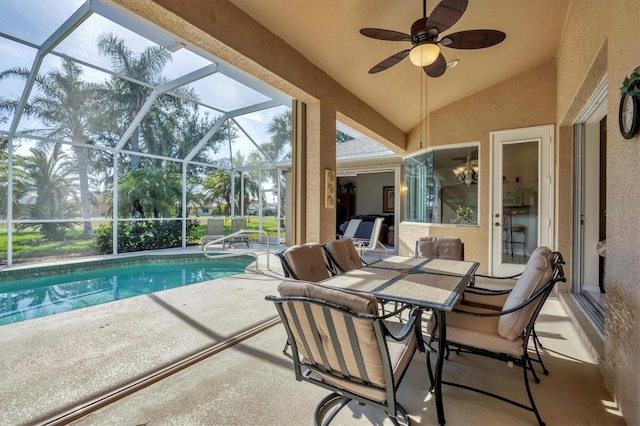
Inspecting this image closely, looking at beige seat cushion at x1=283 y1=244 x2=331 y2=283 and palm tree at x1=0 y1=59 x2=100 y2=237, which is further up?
palm tree at x1=0 y1=59 x2=100 y2=237

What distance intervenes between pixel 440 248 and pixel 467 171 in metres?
2.56

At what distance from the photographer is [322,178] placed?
4242mm

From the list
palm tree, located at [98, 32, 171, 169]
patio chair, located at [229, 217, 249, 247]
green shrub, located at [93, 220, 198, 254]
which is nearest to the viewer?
palm tree, located at [98, 32, 171, 169]

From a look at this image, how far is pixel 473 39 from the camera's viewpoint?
8.54 feet

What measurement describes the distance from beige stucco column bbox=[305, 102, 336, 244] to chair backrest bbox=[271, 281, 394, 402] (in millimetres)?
2700

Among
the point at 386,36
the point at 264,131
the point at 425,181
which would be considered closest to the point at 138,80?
the point at 264,131

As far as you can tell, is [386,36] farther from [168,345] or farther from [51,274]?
[51,274]

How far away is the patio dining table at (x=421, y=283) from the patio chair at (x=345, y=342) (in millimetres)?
237

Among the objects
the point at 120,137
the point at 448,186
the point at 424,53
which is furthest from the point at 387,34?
the point at 120,137

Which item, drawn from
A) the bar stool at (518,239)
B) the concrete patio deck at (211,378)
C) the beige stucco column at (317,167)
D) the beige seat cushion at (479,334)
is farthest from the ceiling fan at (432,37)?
the bar stool at (518,239)

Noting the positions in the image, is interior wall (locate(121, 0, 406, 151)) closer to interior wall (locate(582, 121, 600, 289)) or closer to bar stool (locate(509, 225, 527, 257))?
interior wall (locate(582, 121, 600, 289))

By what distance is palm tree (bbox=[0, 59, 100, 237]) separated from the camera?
18.3 feet

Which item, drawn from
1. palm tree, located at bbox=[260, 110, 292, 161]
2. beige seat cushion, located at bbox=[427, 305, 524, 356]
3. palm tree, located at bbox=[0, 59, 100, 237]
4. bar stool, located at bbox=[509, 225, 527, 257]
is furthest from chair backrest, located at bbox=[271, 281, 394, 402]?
palm tree, located at bbox=[260, 110, 292, 161]

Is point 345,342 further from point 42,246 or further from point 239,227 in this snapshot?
point 239,227
